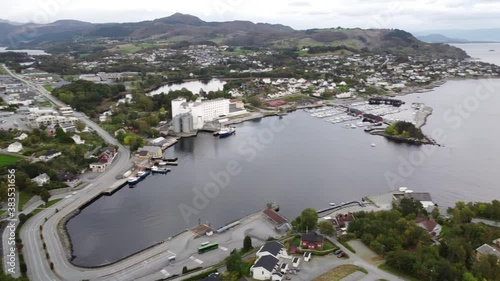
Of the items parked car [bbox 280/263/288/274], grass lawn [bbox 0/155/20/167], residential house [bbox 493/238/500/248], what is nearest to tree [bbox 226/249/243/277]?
parked car [bbox 280/263/288/274]

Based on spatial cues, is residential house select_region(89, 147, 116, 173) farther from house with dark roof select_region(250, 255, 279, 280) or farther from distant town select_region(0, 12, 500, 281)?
house with dark roof select_region(250, 255, 279, 280)

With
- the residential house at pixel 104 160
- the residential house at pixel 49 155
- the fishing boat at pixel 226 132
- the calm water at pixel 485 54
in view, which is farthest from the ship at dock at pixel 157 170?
the calm water at pixel 485 54

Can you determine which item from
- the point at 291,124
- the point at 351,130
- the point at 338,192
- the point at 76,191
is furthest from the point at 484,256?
the point at 291,124

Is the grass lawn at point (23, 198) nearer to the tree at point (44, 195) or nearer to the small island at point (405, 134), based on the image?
the tree at point (44, 195)

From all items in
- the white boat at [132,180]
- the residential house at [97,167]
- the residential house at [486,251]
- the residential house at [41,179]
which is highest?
the residential house at [486,251]

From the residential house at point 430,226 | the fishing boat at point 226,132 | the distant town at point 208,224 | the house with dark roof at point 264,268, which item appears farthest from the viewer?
the fishing boat at point 226,132

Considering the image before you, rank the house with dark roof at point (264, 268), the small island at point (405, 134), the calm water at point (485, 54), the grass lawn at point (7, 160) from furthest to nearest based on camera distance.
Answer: the calm water at point (485, 54) → the small island at point (405, 134) → the grass lawn at point (7, 160) → the house with dark roof at point (264, 268)
